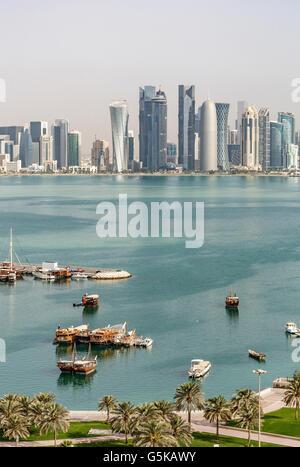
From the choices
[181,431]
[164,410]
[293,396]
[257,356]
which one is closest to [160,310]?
[257,356]

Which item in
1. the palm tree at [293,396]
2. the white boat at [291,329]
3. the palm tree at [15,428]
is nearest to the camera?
the palm tree at [15,428]

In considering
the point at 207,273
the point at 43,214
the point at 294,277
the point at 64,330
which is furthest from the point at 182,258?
the point at 43,214

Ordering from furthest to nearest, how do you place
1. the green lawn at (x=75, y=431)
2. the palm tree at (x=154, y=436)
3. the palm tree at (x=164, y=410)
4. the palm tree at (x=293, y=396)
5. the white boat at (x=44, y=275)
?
the white boat at (x=44, y=275)
the palm tree at (x=293, y=396)
the green lawn at (x=75, y=431)
the palm tree at (x=164, y=410)
the palm tree at (x=154, y=436)

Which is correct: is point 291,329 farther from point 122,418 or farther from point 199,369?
point 122,418

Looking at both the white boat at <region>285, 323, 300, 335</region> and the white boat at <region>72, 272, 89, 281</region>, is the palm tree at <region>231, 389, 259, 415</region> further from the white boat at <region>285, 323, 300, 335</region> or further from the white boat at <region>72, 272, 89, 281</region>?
the white boat at <region>72, 272, 89, 281</region>

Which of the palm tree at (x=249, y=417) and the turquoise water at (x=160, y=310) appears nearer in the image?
the palm tree at (x=249, y=417)

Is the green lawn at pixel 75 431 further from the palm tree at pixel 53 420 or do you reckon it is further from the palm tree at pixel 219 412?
the palm tree at pixel 219 412

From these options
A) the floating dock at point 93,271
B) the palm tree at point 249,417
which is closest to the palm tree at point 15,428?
the palm tree at point 249,417
